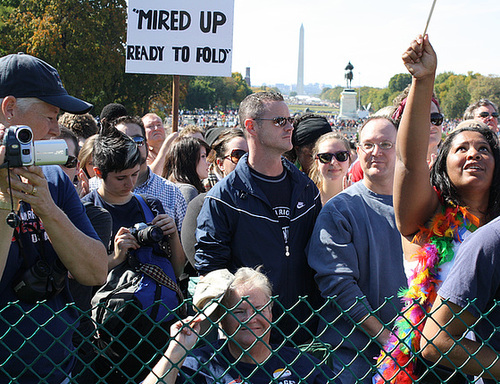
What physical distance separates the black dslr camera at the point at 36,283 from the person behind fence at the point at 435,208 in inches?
52.4

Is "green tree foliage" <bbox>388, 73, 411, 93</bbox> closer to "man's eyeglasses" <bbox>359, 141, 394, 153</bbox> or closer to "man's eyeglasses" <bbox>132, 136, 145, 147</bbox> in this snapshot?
"man's eyeglasses" <bbox>132, 136, 145, 147</bbox>

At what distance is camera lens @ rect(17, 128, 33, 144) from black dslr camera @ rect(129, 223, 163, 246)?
119 cm

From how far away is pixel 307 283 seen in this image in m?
2.95

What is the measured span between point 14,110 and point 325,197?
2.34m

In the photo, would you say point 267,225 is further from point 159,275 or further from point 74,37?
point 74,37

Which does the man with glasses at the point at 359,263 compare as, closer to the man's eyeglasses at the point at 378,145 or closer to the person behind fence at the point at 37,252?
the man's eyeglasses at the point at 378,145

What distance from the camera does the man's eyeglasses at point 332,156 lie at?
12.0ft

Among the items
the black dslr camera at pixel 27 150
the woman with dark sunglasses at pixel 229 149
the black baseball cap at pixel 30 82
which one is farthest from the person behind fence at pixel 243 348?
the woman with dark sunglasses at pixel 229 149

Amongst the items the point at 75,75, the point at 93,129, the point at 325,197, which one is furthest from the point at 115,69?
the point at 325,197

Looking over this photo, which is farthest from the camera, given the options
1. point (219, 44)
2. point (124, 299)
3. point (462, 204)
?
point (219, 44)

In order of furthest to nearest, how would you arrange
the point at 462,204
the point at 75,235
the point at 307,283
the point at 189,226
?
1. the point at 189,226
2. the point at 307,283
3. the point at 462,204
4. the point at 75,235

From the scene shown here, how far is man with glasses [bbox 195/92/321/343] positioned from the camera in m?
2.83

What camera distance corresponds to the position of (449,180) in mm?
2379

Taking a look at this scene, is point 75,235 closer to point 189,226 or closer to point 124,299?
point 124,299
